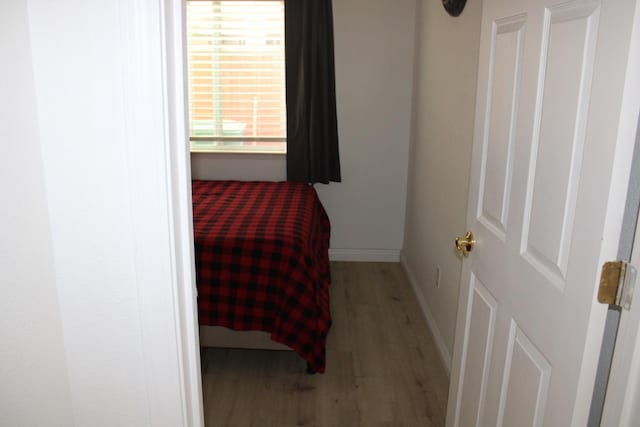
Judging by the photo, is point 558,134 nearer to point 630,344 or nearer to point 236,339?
point 630,344

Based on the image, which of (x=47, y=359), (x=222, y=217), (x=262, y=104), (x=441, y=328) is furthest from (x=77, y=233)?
(x=262, y=104)

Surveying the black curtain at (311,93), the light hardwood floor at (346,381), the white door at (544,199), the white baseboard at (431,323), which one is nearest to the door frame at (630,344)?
the white door at (544,199)

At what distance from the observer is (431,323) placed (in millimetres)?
2959

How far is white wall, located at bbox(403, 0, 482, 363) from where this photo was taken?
7.95 ft

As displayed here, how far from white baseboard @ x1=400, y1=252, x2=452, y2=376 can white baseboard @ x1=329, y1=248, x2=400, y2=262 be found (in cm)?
23

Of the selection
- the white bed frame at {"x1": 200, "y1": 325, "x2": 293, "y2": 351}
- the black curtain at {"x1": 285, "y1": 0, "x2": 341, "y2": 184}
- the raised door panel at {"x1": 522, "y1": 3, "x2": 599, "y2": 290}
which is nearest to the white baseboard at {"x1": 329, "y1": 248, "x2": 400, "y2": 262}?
the black curtain at {"x1": 285, "y1": 0, "x2": 341, "y2": 184}

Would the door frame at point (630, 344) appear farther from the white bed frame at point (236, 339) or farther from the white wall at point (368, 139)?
the white wall at point (368, 139)

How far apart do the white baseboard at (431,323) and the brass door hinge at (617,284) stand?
1.73 metres

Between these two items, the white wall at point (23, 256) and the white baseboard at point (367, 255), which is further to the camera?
the white baseboard at point (367, 255)

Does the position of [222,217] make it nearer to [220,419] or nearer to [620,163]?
[220,419]

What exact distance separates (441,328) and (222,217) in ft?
4.54

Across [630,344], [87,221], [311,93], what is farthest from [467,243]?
[311,93]

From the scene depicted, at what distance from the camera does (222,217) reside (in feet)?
9.29

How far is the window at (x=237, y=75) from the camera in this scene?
12.6 feet
